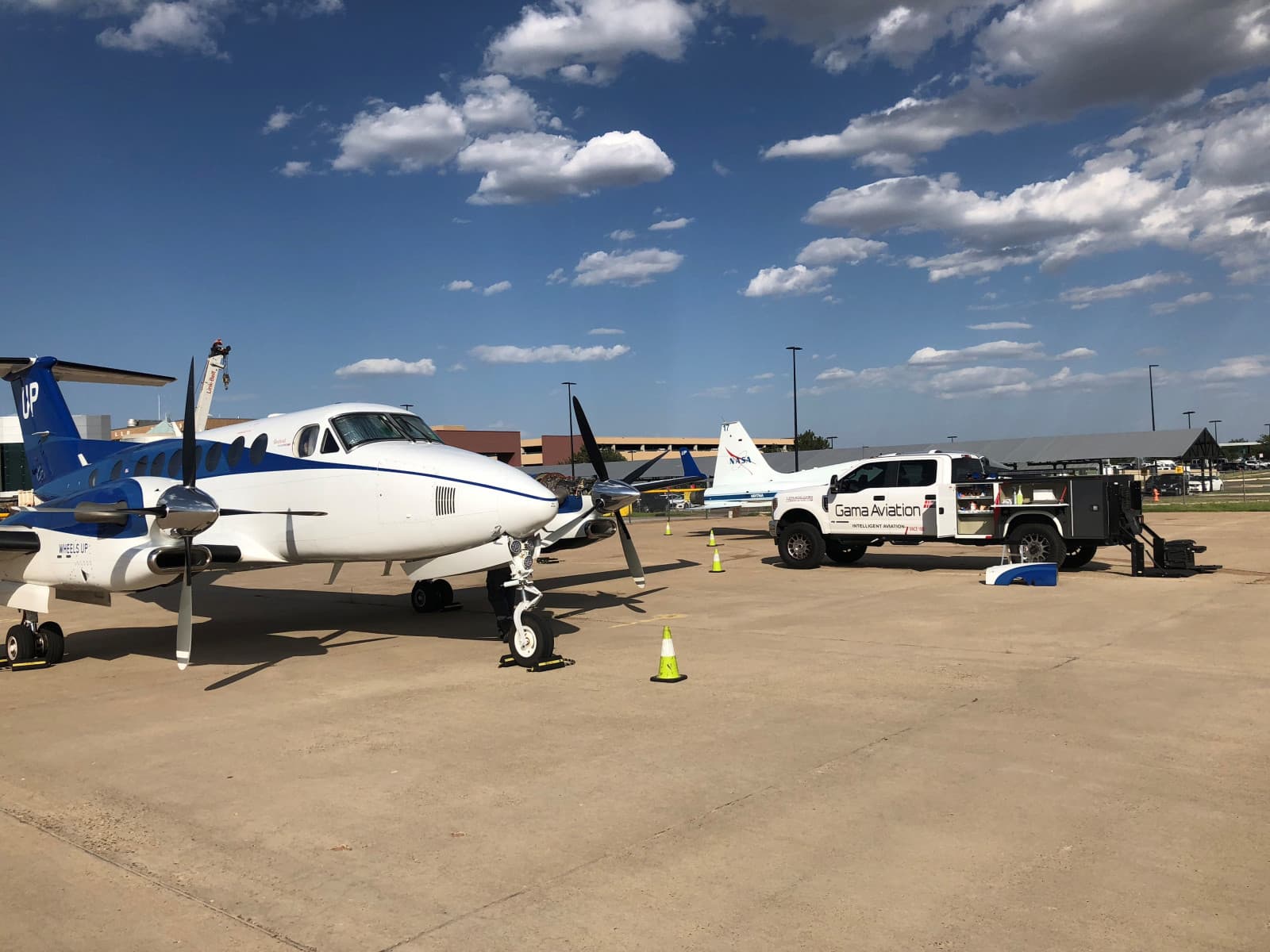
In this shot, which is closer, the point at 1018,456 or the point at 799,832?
the point at 799,832

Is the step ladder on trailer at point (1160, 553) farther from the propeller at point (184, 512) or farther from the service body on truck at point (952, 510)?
the propeller at point (184, 512)

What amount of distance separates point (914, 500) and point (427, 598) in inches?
366

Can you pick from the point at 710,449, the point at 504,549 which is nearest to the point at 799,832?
the point at 504,549

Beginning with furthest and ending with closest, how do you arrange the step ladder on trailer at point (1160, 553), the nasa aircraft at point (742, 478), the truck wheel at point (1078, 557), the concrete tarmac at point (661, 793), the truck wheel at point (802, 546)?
the nasa aircraft at point (742, 478)
the truck wheel at point (802, 546)
the truck wheel at point (1078, 557)
the step ladder on trailer at point (1160, 553)
the concrete tarmac at point (661, 793)

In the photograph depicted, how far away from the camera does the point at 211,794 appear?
224 inches

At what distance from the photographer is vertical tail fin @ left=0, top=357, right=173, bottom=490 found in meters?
14.8

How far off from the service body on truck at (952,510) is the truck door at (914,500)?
0.05 ft

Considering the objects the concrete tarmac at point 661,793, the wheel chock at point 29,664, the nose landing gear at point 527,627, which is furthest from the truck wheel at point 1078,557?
the wheel chock at point 29,664

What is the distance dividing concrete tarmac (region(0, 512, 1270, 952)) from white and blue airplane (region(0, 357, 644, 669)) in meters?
1.01

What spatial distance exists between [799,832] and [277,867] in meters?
2.68

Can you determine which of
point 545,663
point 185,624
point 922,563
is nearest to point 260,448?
point 185,624

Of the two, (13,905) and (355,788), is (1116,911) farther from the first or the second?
(13,905)

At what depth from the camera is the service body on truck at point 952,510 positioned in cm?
1595

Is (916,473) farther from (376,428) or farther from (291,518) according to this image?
(291,518)
